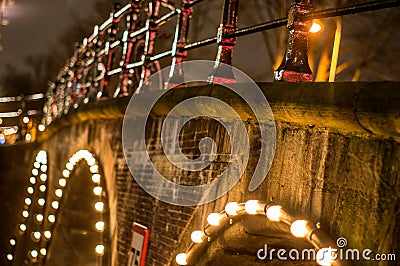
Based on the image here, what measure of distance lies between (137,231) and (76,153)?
349 centimetres

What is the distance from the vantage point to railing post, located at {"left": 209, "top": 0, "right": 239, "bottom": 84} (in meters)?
6.27

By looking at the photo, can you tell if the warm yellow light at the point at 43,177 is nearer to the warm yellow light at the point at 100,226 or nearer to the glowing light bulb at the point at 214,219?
the warm yellow light at the point at 100,226

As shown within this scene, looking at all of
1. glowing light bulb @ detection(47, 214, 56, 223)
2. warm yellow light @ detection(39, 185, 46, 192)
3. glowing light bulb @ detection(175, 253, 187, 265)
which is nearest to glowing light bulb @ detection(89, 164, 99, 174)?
glowing light bulb @ detection(47, 214, 56, 223)

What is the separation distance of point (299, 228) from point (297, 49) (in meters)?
1.22

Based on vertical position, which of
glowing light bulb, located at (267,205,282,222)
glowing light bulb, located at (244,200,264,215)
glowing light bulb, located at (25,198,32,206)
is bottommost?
glowing light bulb, located at (267,205,282,222)

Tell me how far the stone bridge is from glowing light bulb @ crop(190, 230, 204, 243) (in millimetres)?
13

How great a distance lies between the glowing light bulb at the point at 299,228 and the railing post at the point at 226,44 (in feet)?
6.68

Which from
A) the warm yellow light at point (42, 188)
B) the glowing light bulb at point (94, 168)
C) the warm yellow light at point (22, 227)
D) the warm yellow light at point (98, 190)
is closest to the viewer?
the warm yellow light at point (98, 190)

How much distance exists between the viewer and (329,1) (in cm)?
1855

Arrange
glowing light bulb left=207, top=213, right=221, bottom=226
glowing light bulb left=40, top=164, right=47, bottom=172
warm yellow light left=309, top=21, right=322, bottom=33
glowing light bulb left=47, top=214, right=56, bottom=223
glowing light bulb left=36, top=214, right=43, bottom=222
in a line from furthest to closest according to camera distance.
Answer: glowing light bulb left=40, top=164, right=47, bottom=172, glowing light bulb left=36, top=214, right=43, bottom=222, glowing light bulb left=47, top=214, right=56, bottom=223, glowing light bulb left=207, top=213, right=221, bottom=226, warm yellow light left=309, top=21, right=322, bottom=33

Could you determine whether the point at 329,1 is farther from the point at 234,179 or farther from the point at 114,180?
the point at 234,179

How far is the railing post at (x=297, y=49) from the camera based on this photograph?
5.06 meters

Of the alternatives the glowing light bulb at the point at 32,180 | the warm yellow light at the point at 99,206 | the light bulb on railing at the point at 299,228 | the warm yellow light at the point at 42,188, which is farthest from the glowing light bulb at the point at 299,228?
the glowing light bulb at the point at 32,180

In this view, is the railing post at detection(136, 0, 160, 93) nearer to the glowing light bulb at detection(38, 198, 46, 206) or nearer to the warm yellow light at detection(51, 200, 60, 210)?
the warm yellow light at detection(51, 200, 60, 210)
